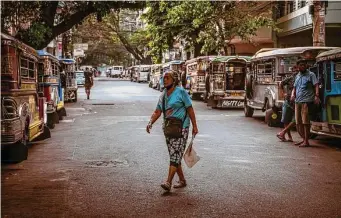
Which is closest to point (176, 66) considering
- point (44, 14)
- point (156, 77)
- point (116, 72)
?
point (156, 77)

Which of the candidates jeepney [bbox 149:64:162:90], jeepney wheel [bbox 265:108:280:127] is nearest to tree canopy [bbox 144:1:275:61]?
jeepney [bbox 149:64:162:90]

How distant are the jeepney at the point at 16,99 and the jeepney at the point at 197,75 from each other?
1516 cm

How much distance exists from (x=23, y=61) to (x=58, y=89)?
25.2 ft

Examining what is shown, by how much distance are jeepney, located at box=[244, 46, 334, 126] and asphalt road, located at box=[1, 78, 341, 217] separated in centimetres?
219

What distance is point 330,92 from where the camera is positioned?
36.8 feet

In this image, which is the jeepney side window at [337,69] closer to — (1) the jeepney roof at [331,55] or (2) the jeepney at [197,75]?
(1) the jeepney roof at [331,55]

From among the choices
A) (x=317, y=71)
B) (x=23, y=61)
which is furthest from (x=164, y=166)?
(x=317, y=71)

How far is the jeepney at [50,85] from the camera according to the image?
1473 centimetres

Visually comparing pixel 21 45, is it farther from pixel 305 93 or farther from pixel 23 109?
pixel 305 93

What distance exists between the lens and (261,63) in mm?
17125

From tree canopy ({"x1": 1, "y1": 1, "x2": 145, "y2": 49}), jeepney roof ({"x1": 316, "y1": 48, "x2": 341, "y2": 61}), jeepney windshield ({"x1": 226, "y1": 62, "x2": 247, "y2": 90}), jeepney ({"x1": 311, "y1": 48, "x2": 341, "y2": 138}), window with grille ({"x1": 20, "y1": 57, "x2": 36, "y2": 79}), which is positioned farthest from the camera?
jeepney windshield ({"x1": 226, "y1": 62, "x2": 247, "y2": 90})

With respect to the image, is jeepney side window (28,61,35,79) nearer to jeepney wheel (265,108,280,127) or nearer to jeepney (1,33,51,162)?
jeepney (1,33,51,162)

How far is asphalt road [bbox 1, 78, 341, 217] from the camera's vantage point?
6080 millimetres

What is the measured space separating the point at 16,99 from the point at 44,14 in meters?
13.3
